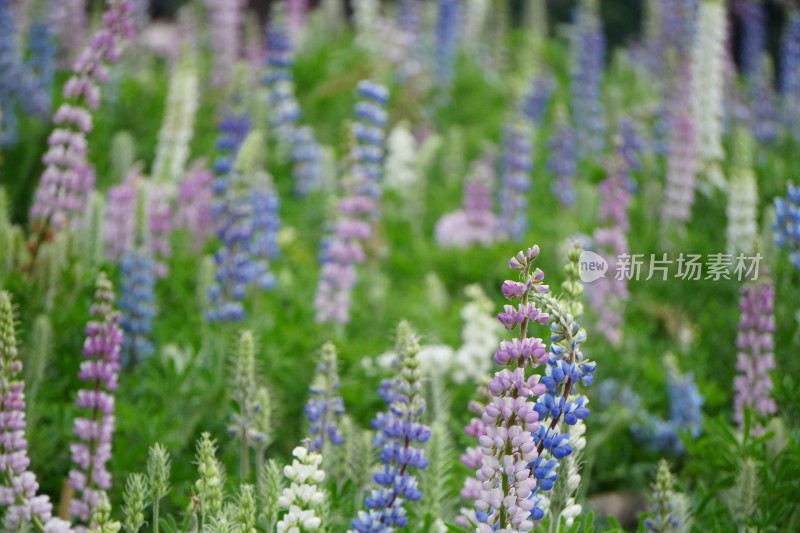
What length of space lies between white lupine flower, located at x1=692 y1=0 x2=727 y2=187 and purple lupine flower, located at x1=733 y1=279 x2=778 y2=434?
11.1 feet

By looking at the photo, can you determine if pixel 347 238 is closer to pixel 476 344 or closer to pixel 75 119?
pixel 476 344

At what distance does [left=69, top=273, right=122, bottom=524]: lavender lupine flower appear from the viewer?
8.45 ft

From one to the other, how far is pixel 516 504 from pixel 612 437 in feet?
7.22

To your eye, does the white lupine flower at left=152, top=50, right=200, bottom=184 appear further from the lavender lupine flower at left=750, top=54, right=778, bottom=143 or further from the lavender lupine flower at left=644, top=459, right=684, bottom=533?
the lavender lupine flower at left=750, top=54, right=778, bottom=143

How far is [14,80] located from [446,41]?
4.70m

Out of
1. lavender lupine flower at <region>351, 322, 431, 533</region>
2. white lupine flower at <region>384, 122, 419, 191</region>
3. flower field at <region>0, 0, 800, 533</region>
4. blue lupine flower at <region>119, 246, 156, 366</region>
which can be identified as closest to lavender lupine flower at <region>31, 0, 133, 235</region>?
flower field at <region>0, 0, 800, 533</region>

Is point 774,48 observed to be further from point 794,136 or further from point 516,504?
point 516,504

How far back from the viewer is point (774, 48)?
12.6 m

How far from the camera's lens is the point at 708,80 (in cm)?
654

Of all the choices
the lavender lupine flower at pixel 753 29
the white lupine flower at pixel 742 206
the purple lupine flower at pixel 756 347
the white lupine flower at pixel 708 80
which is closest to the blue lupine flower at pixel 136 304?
the purple lupine flower at pixel 756 347

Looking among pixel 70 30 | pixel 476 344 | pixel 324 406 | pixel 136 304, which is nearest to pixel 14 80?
pixel 70 30

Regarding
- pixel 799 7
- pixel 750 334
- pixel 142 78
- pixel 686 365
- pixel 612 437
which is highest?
pixel 799 7

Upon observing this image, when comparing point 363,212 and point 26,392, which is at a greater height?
point 363,212

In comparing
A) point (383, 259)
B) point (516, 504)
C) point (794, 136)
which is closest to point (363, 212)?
point (383, 259)
